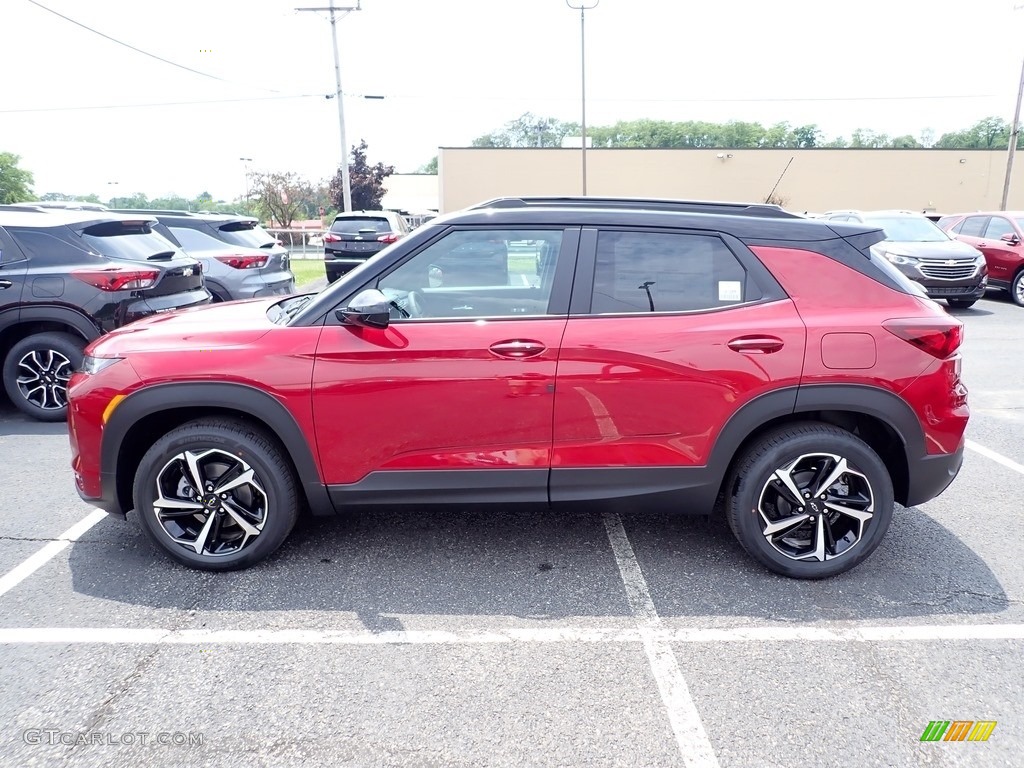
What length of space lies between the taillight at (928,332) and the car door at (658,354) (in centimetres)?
44

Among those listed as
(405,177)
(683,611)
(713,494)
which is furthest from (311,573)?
(405,177)

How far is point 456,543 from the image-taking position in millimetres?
3752

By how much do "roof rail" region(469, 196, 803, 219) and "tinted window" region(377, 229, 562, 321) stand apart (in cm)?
26

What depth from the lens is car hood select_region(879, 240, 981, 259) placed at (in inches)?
479

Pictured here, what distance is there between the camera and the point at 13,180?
3083 inches

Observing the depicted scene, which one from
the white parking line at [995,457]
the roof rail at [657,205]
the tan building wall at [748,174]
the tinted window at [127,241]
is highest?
the tan building wall at [748,174]

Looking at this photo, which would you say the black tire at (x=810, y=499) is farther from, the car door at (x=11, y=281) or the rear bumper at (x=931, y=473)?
the car door at (x=11, y=281)

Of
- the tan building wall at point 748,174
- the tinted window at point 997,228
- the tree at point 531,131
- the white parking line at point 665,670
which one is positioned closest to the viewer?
the white parking line at point 665,670

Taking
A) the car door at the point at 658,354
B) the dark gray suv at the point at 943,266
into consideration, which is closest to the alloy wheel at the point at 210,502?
the car door at the point at 658,354

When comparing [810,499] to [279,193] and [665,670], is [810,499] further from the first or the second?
[279,193]

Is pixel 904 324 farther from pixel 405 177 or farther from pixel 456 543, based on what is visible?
pixel 405 177

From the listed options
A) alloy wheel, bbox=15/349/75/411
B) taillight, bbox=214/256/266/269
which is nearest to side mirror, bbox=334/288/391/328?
alloy wheel, bbox=15/349/75/411

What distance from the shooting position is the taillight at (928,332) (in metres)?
3.19

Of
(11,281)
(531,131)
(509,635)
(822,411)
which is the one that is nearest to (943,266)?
(822,411)
